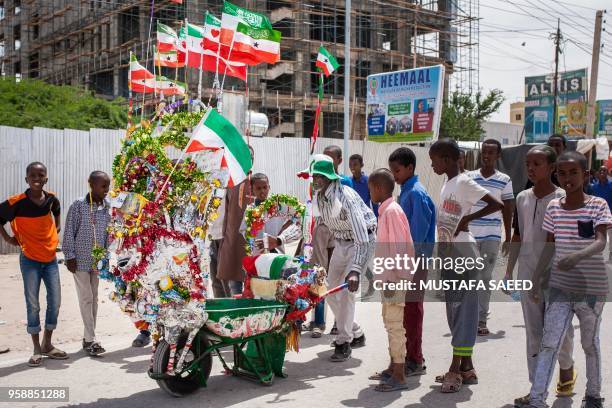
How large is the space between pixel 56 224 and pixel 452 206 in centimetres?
385

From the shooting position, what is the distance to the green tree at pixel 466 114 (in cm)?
4081

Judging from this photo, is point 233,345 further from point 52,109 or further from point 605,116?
point 605,116

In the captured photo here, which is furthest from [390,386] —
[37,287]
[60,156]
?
[60,156]

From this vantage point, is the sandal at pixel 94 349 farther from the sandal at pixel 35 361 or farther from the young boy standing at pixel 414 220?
the young boy standing at pixel 414 220

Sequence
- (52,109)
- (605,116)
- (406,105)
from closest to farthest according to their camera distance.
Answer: (406,105), (52,109), (605,116)

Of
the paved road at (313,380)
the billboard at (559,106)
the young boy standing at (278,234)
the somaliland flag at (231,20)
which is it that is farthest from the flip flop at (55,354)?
the billboard at (559,106)

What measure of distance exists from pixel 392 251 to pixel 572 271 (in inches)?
52.1

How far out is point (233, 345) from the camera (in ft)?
18.1

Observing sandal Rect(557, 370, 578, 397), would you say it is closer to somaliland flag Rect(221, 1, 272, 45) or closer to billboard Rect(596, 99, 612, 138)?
somaliland flag Rect(221, 1, 272, 45)

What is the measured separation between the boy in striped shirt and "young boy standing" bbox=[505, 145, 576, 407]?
0.82ft

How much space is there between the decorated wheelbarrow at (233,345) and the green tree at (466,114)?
119ft

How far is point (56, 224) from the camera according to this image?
6.68 metres

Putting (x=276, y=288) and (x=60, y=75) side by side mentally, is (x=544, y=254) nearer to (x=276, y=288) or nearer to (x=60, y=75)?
(x=276, y=288)

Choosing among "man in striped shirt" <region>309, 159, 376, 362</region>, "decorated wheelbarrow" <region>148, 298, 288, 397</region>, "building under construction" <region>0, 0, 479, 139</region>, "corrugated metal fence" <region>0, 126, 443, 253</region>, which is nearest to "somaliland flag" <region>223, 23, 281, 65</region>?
"man in striped shirt" <region>309, 159, 376, 362</region>
